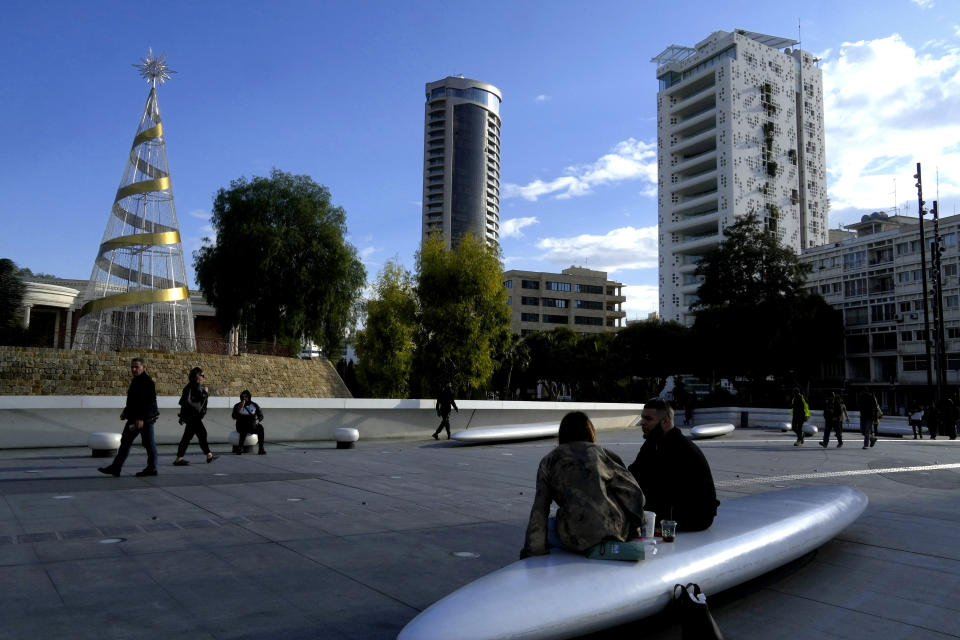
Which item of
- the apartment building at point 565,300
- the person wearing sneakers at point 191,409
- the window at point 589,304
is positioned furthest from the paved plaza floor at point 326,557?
the window at point 589,304

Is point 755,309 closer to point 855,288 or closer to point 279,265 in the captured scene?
point 855,288

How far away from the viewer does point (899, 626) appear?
4.22 meters

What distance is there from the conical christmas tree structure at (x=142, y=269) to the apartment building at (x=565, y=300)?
7253 cm

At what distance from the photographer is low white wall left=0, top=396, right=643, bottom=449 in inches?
616

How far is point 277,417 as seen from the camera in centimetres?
1886

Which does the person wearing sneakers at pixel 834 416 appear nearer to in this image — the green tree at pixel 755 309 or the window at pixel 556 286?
the green tree at pixel 755 309

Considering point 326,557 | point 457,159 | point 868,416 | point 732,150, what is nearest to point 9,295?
point 868,416

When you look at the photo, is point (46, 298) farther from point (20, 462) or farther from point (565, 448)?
point (565, 448)

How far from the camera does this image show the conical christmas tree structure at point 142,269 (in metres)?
27.6

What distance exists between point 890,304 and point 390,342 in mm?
43204

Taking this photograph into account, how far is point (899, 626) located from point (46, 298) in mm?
54548

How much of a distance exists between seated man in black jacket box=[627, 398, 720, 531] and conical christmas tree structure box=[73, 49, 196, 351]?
2675cm

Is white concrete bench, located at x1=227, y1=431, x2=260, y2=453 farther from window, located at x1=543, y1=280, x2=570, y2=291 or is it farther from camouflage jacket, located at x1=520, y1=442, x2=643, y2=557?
window, located at x1=543, y1=280, x2=570, y2=291

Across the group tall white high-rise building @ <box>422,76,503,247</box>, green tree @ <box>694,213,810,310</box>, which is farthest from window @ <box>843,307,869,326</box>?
tall white high-rise building @ <box>422,76,503,247</box>
